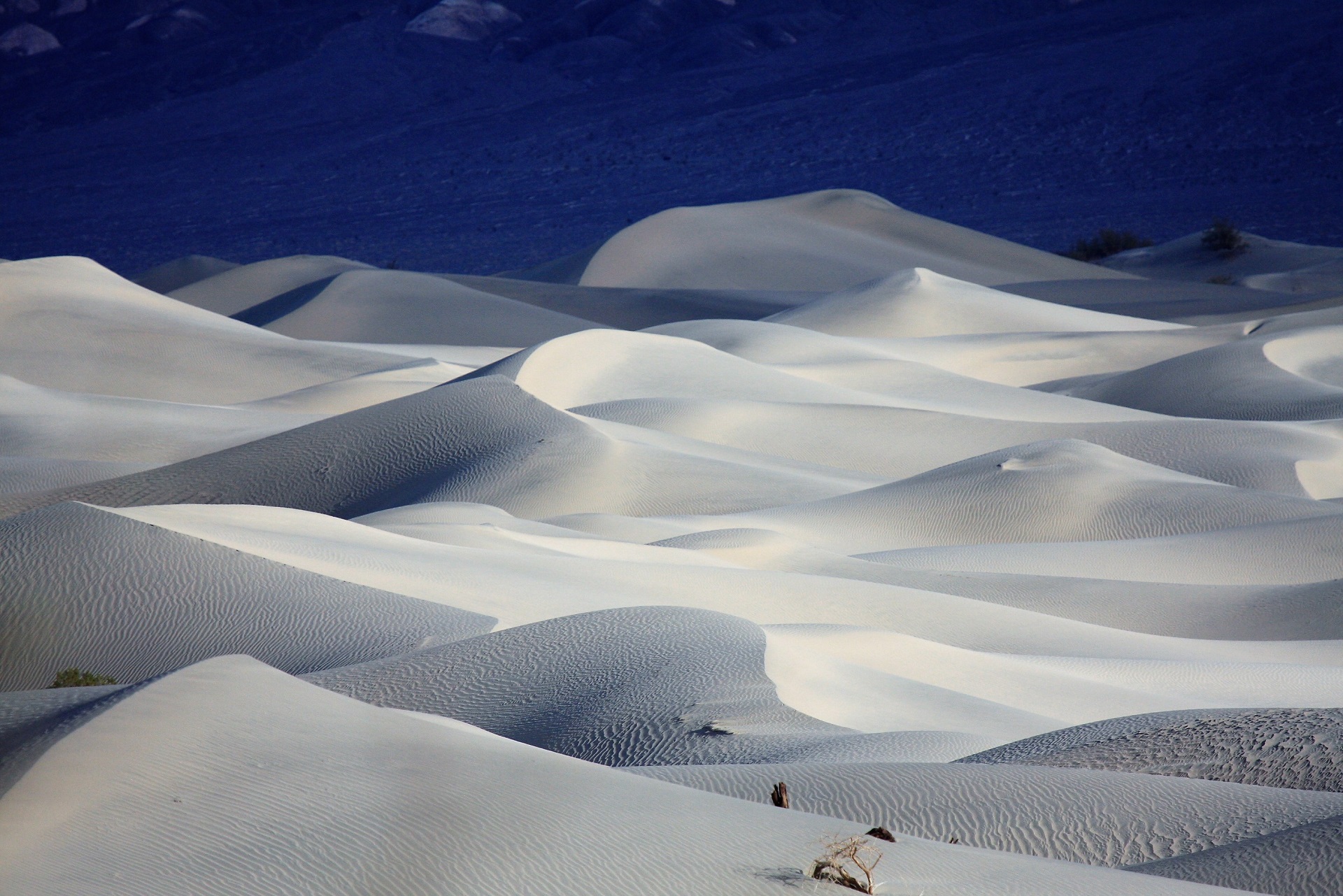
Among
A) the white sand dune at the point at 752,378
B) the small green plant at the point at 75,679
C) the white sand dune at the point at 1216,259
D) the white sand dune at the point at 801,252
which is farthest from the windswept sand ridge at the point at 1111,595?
the white sand dune at the point at 1216,259

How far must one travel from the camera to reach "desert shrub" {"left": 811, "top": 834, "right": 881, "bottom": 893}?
2.03 meters

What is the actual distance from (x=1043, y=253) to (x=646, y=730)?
31.0 metres

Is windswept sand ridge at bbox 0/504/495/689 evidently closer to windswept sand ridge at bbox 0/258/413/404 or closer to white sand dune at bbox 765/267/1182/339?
windswept sand ridge at bbox 0/258/413/404

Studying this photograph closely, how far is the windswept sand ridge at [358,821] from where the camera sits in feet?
6.72

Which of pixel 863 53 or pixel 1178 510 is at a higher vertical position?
pixel 863 53

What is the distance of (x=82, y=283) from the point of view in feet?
57.6

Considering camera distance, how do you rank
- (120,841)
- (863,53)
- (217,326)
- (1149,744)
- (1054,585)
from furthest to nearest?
(863,53) → (217,326) → (1054,585) → (1149,744) → (120,841)

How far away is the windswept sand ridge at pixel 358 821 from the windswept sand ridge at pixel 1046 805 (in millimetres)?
303

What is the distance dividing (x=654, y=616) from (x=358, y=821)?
2.50 m

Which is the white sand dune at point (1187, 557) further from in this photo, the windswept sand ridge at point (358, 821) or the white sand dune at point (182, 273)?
the white sand dune at point (182, 273)

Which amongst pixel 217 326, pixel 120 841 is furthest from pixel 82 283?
pixel 120 841

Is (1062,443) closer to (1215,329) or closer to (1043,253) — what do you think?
(1215,329)

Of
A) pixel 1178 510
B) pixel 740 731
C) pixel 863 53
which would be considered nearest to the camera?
pixel 740 731

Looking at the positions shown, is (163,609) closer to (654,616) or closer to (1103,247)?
(654,616)
